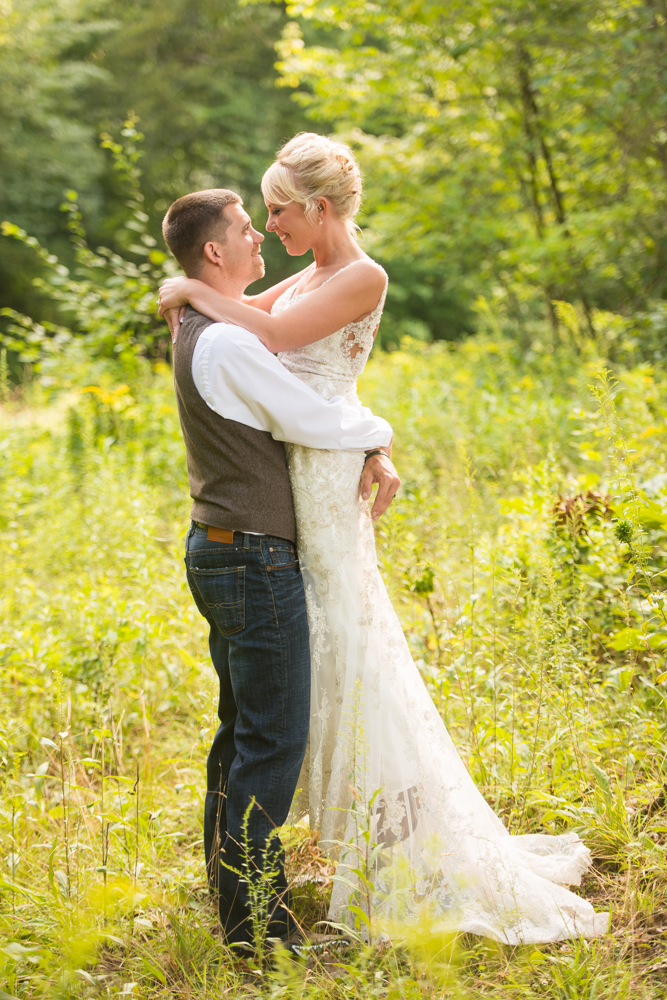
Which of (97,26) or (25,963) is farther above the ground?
(97,26)

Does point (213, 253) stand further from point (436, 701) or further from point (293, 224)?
point (436, 701)

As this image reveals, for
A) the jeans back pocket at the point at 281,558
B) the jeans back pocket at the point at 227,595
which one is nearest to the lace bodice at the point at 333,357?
the jeans back pocket at the point at 281,558

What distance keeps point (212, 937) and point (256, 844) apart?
11.7 inches

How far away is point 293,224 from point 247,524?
2.92 ft

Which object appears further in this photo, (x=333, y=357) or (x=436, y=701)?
(x=436, y=701)

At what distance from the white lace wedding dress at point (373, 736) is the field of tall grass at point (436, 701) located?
15 cm

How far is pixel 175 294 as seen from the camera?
2010 millimetres

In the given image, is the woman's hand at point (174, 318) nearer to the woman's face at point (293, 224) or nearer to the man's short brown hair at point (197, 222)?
the man's short brown hair at point (197, 222)

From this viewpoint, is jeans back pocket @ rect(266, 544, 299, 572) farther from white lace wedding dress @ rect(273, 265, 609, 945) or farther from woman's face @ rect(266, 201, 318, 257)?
woman's face @ rect(266, 201, 318, 257)

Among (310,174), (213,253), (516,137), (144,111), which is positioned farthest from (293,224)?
(144,111)

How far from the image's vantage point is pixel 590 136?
707 centimetres

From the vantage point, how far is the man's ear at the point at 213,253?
200cm

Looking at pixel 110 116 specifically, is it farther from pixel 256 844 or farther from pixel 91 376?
pixel 256 844

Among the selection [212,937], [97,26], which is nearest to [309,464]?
[212,937]
